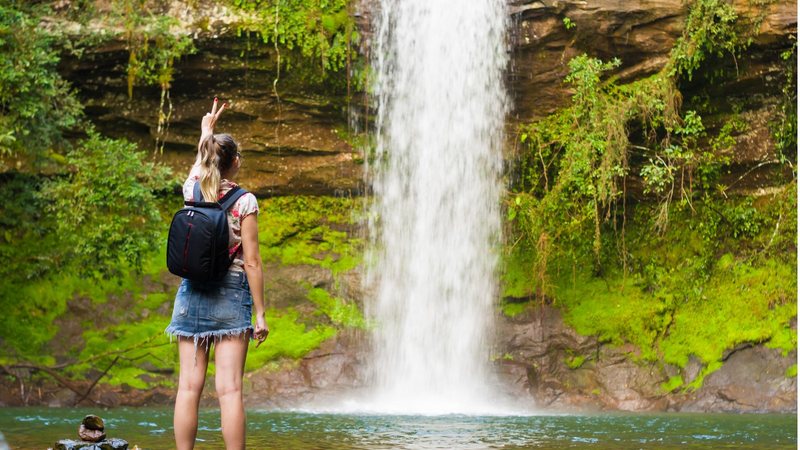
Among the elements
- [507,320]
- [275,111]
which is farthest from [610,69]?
[275,111]

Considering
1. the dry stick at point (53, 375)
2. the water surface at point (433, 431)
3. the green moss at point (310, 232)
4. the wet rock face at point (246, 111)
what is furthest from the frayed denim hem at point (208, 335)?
the green moss at point (310, 232)

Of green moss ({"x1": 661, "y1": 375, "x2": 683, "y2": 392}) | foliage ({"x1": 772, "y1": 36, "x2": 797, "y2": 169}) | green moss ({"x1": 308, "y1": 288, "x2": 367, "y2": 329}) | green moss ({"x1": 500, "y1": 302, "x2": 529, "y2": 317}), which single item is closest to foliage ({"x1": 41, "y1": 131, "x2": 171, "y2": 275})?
green moss ({"x1": 308, "y1": 288, "x2": 367, "y2": 329})

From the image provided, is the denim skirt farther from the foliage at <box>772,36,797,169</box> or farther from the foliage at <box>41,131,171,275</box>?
the foliage at <box>772,36,797,169</box>

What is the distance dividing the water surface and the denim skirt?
1.61 metres

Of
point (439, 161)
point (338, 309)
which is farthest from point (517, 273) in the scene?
point (338, 309)

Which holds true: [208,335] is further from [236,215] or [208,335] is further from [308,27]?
[308,27]

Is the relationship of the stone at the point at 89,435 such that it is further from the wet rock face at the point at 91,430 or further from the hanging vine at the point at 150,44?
the hanging vine at the point at 150,44

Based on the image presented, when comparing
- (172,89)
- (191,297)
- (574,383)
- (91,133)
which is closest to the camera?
(191,297)

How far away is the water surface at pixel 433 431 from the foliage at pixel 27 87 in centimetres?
269

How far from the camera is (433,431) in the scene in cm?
660

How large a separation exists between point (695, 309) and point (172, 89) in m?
6.76

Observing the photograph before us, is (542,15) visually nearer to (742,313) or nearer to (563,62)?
(563,62)

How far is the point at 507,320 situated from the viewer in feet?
37.2

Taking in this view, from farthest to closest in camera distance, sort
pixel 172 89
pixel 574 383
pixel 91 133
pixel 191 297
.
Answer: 1. pixel 172 89
2. pixel 574 383
3. pixel 91 133
4. pixel 191 297
